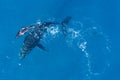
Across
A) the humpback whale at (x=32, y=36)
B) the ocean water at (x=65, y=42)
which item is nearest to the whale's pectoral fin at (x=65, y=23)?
the ocean water at (x=65, y=42)

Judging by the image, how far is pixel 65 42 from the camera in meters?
48.9

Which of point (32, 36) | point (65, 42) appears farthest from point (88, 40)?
point (32, 36)

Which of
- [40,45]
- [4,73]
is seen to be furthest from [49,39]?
[4,73]

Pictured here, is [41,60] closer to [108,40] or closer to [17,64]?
[17,64]

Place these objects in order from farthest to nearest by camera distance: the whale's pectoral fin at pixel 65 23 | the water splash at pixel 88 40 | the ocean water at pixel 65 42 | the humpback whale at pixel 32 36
Answer: 1. the whale's pectoral fin at pixel 65 23
2. the water splash at pixel 88 40
3. the ocean water at pixel 65 42
4. the humpback whale at pixel 32 36

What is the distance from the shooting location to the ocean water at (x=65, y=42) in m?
48.2

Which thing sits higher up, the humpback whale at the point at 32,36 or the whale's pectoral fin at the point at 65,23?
the whale's pectoral fin at the point at 65,23

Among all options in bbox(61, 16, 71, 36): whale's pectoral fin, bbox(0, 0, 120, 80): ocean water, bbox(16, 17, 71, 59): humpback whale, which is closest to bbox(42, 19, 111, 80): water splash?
bbox(0, 0, 120, 80): ocean water

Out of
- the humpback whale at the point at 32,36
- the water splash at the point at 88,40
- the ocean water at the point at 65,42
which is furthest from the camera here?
the water splash at the point at 88,40

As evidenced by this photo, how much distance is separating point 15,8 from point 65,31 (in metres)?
4.48

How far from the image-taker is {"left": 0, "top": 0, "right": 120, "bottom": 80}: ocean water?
4819cm

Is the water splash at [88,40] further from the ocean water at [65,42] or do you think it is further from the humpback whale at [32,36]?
the humpback whale at [32,36]

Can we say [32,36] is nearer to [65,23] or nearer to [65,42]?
[65,42]

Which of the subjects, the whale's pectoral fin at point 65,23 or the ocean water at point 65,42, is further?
the whale's pectoral fin at point 65,23
